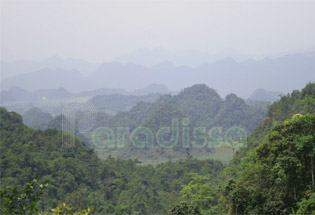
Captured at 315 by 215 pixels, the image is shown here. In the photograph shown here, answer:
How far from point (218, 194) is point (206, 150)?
2456 centimetres

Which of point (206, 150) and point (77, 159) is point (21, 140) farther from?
point (206, 150)

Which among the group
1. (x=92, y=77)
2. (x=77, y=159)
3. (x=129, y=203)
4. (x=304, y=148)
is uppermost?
(x=92, y=77)

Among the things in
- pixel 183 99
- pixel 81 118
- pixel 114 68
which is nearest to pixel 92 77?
pixel 114 68

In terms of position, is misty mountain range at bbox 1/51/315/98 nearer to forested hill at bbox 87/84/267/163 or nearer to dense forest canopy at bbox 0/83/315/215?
forested hill at bbox 87/84/267/163

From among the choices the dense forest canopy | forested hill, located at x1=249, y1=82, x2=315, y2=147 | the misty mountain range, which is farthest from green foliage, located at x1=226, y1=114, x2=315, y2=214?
the misty mountain range

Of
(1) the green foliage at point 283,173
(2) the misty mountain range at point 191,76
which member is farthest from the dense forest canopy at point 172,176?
(2) the misty mountain range at point 191,76

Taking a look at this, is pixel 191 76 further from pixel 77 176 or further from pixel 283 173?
pixel 283 173

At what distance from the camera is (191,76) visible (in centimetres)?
14062

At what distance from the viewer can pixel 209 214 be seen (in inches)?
287

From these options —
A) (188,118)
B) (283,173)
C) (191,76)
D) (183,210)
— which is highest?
(191,76)

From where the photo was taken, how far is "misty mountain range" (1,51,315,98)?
371 feet

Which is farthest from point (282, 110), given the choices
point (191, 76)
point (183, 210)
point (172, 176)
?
point (191, 76)

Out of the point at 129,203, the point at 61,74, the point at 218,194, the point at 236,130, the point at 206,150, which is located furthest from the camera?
the point at 61,74

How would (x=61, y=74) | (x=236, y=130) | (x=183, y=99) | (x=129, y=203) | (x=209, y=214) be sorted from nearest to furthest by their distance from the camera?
1. (x=209, y=214)
2. (x=129, y=203)
3. (x=236, y=130)
4. (x=183, y=99)
5. (x=61, y=74)
